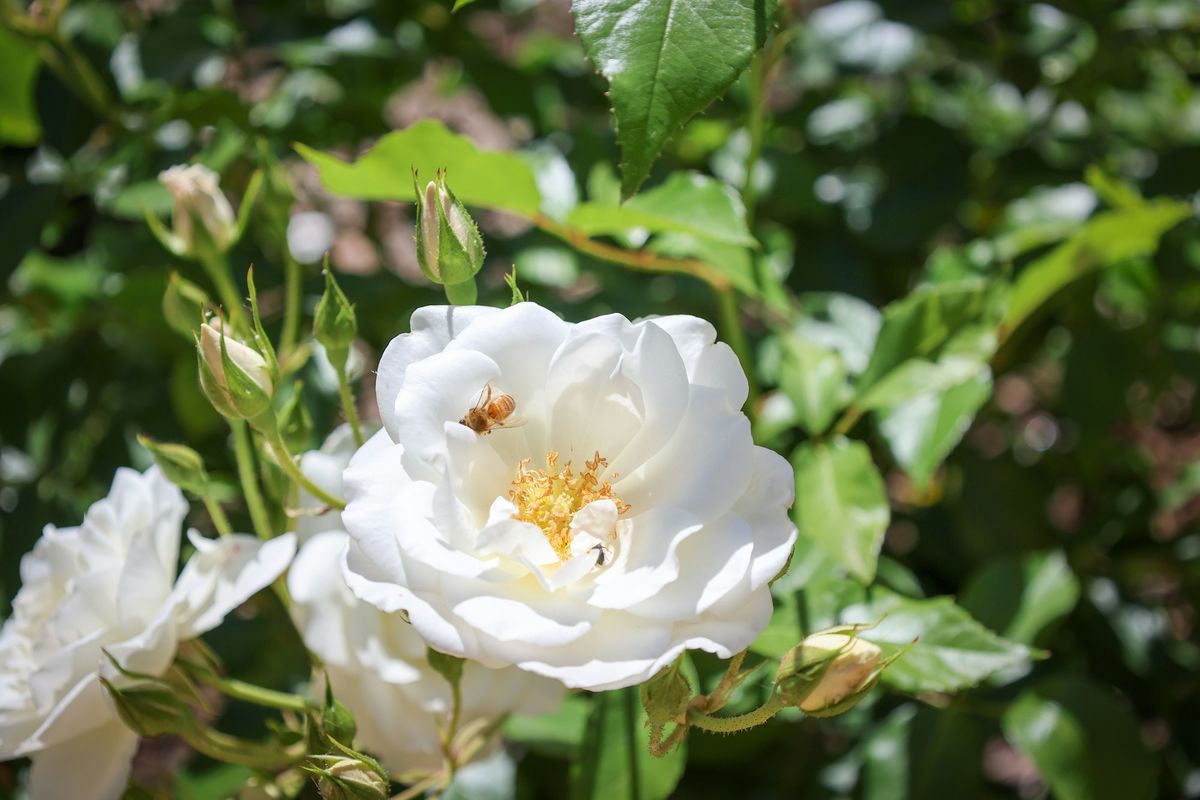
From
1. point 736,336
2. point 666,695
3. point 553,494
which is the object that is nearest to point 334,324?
point 553,494

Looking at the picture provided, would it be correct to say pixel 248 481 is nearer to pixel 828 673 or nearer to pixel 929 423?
pixel 828 673

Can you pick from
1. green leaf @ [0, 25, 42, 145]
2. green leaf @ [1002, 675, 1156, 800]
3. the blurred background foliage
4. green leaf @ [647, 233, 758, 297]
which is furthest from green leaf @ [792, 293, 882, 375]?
green leaf @ [0, 25, 42, 145]

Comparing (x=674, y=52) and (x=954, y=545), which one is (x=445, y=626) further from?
(x=954, y=545)

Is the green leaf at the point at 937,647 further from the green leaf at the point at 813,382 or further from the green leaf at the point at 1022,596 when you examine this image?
the green leaf at the point at 1022,596

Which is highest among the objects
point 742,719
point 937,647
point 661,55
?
point 661,55

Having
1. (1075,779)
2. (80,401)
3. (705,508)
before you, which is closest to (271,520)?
(705,508)

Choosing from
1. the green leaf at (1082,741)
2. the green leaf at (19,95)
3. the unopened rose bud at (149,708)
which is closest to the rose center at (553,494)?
the unopened rose bud at (149,708)
